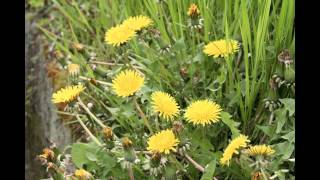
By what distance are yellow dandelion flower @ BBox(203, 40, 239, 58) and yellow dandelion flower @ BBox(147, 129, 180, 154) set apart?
33 cm

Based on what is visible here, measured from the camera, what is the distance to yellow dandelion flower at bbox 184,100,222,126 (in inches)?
64.1

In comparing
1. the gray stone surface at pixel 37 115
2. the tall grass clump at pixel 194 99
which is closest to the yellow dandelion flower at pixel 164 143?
the tall grass clump at pixel 194 99

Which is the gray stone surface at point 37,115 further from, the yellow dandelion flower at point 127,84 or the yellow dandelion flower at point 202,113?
the yellow dandelion flower at point 202,113

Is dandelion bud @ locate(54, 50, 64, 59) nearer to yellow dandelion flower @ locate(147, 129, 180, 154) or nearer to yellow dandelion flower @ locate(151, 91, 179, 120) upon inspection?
yellow dandelion flower @ locate(151, 91, 179, 120)

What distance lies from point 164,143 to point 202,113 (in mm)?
162

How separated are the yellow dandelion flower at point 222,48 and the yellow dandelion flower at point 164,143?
327 mm

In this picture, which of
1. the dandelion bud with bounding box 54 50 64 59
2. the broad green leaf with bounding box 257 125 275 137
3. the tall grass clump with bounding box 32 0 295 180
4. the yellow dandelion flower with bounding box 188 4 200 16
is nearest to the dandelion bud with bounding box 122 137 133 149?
the tall grass clump with bounding box 32 0 295 180

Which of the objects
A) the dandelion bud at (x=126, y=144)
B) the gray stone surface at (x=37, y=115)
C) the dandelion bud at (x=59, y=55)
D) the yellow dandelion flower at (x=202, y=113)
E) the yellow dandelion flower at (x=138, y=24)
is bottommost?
the gray stone surface at (x=37, y=115)

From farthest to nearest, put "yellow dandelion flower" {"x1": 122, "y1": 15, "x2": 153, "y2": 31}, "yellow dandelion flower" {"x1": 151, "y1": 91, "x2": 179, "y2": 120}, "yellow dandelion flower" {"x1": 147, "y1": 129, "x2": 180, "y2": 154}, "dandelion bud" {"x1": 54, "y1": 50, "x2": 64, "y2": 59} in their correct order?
"dandelion bud" {"x1": 54, "y1": 50, "x2": 64, "y2": 59} → "yellow dandelion flower" {"x1": 122, "y1": 15, "x2": 153, "y2": 31} → "yellow dandelion flower" {"x1": 151, "y1": 91, "x2": 179, "y2": 120} → "yellow dandelion flower" {"x1": 147, "y1": 129, "x2": 180, "y2": 154}

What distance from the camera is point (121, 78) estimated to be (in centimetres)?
172

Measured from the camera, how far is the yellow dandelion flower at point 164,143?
1529 millimetres

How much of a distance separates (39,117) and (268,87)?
4.16 ft

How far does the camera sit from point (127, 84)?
5.57ft

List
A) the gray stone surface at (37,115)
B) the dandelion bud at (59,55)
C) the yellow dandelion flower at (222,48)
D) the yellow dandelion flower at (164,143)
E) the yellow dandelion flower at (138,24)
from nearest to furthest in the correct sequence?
the yellow dandelion flower at (164,143)
the yellow dandelion flower at (222,48)
the yellow dandelion flower at (138,24)
the gray stone surface at (37,115)
the dandelion bud at (59,55)
